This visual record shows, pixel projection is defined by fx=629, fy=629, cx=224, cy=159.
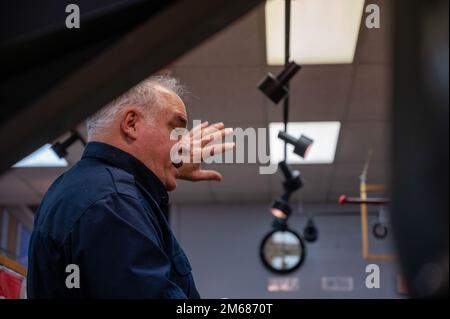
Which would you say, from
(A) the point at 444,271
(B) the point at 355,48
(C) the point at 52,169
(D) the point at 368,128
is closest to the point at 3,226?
(C) the point at 52,169

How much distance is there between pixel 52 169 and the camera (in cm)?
558

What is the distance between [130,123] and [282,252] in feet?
17.8

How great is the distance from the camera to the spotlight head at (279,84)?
295 cm

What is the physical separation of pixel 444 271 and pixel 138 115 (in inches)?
36.7

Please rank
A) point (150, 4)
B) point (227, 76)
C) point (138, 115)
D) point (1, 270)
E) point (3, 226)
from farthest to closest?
point (3, 226) → point (227, 76) → point (150, 4) → point (1, 270) → point (138, 115)

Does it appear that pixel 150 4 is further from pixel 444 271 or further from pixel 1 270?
pixel 444 271

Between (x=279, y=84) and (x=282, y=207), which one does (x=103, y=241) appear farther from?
(x=282, y=207)

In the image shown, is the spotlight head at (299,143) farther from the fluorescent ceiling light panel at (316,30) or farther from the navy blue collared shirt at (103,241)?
the navy blue collared shirt at (103,241)

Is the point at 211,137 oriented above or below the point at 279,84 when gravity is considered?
below

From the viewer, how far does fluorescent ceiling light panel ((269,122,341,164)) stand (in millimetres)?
4738

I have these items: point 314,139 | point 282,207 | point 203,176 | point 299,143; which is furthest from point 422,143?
point 314,139

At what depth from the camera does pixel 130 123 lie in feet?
3.51

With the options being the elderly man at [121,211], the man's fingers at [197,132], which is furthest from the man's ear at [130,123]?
the man's fingers at [197,132]

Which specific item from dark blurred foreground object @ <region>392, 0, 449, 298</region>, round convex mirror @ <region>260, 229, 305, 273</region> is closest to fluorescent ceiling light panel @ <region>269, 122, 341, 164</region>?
round convex mirror @ <region>260, 229, 305, 273</region>
